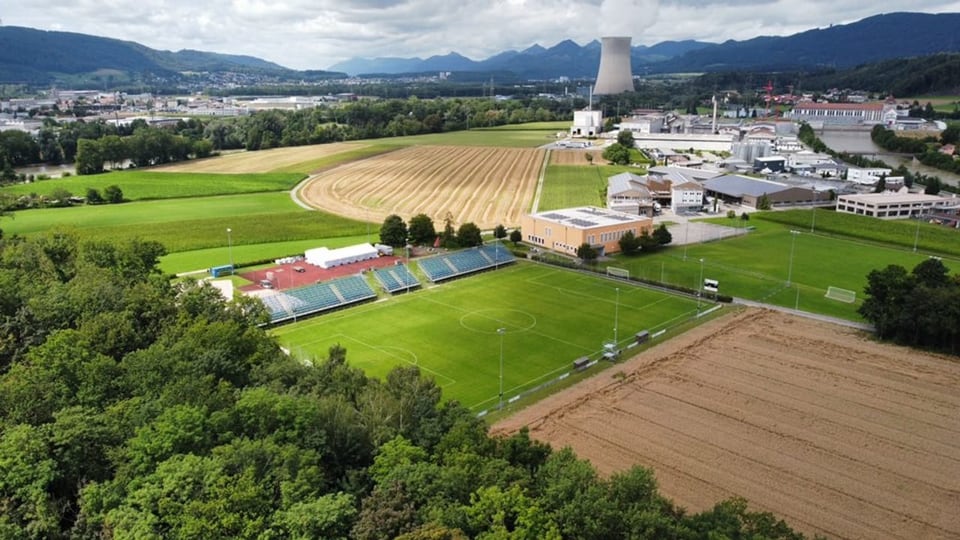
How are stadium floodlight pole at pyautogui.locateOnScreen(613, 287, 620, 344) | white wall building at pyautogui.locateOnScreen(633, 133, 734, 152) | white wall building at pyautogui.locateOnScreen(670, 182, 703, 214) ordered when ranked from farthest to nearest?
white wall building at pyautogui.locateOnScreen(633, 133, 734, 152) < white wall building at pyautogui.locateOnScreen(670, 182, 703, 214) < stadium floodlight pole at pyautogui.locateOnScreen(613, 287, 620, 344)

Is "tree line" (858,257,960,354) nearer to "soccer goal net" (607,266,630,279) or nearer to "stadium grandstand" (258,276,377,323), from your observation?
"soccer goal net" (607,266,630,279)

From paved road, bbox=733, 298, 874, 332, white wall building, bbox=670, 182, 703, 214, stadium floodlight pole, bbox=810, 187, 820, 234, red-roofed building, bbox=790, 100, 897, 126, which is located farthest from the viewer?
red-roofed building, bbox=790, 100, 897, 126

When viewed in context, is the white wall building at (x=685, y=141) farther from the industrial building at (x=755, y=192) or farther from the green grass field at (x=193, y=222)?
the green grass field at (x=193, y=222)

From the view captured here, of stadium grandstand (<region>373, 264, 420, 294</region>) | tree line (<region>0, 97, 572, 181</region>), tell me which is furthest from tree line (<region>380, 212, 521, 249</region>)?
tree line (<region>0, 97, 572, 181</region>)

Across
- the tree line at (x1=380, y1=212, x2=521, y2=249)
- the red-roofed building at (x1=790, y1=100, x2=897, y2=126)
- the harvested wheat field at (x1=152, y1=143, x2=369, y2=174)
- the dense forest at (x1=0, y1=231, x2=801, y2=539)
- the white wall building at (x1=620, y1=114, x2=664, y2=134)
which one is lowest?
the tree line at (x1=380, y1=212, x2=521, y2=249)

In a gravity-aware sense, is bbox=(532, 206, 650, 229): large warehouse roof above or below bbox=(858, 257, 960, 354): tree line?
above

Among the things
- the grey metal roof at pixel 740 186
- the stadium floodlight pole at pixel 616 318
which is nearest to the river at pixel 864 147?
the grey metal roof at pixel 740 186
